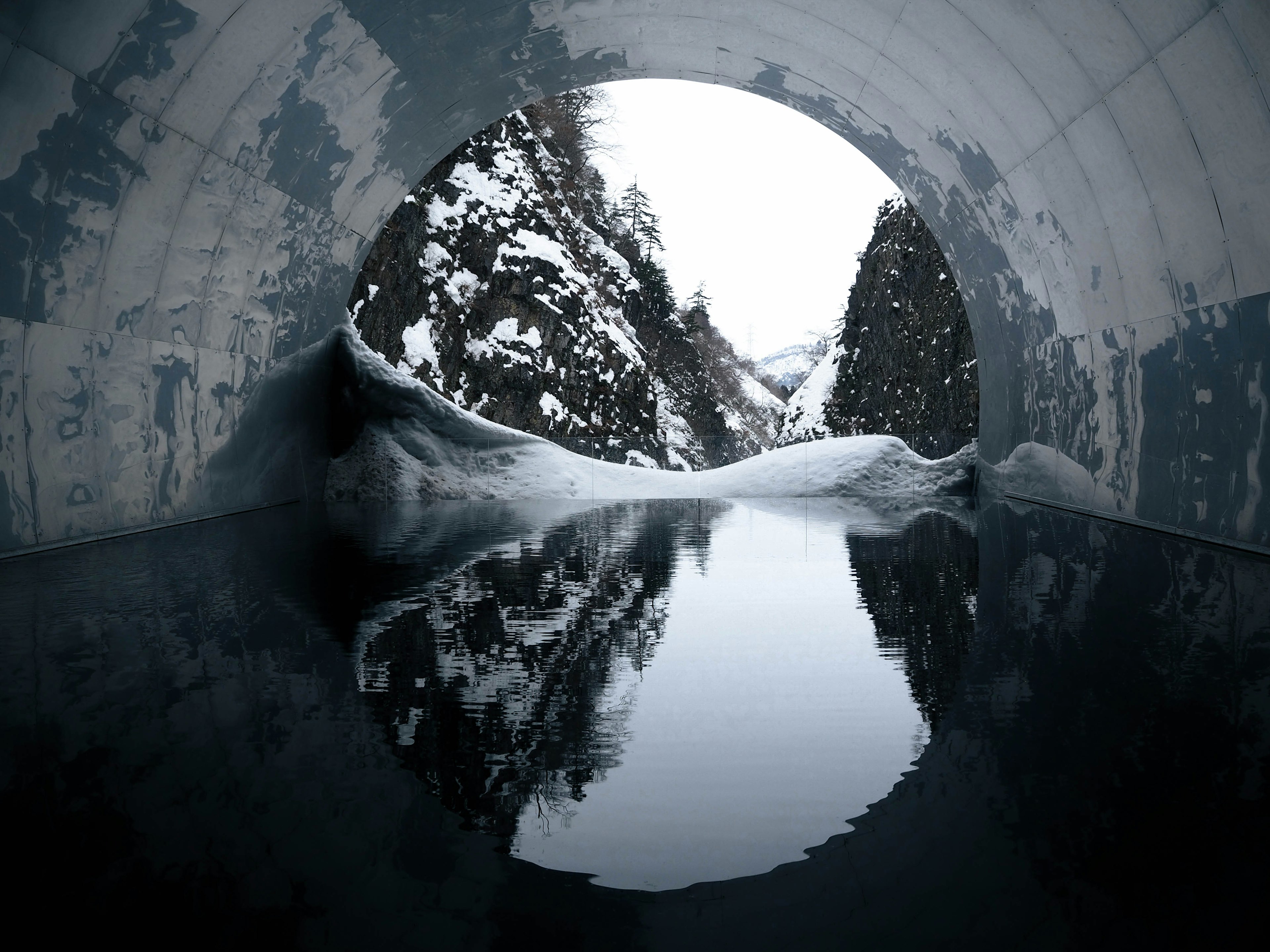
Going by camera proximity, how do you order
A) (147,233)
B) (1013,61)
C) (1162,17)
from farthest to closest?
1. (1013,61)
2. (147,233)
3. (1162,17)

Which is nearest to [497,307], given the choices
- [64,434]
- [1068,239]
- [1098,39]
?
[1068,239]

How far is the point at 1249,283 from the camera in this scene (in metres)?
8.55

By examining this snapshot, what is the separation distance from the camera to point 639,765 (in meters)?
3.43

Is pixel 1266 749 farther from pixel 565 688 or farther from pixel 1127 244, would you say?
pixel 1127 244

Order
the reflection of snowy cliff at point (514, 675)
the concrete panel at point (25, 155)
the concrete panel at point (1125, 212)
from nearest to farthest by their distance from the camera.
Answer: the reflection of snowy cliff at point (514, 675) < the concrete panel at point (25, 155) < the concrete panel at point (1125, 212)

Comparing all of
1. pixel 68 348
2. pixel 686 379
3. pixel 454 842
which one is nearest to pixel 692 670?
pixel 454 842

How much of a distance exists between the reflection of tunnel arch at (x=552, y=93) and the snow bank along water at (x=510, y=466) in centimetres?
145

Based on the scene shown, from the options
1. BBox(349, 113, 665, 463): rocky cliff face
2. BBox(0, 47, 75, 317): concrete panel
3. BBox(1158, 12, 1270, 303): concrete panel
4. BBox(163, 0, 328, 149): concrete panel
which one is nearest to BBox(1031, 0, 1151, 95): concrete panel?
BBox(1158, 12, 1270, 303): concrete panel

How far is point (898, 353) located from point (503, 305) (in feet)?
77.2

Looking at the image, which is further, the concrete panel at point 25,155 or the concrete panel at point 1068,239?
the concrete panel at point 1068,239

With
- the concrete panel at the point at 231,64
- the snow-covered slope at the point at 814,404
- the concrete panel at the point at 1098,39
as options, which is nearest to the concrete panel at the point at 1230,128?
the concrete panel at the point at 1098,39

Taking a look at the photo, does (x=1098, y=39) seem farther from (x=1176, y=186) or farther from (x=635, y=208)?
(x=635, y=208)

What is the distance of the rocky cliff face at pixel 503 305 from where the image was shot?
29297 millimetres

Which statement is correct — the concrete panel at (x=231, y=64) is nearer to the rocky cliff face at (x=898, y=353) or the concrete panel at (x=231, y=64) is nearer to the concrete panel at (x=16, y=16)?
the concrete panel at (x=16, y=16)
